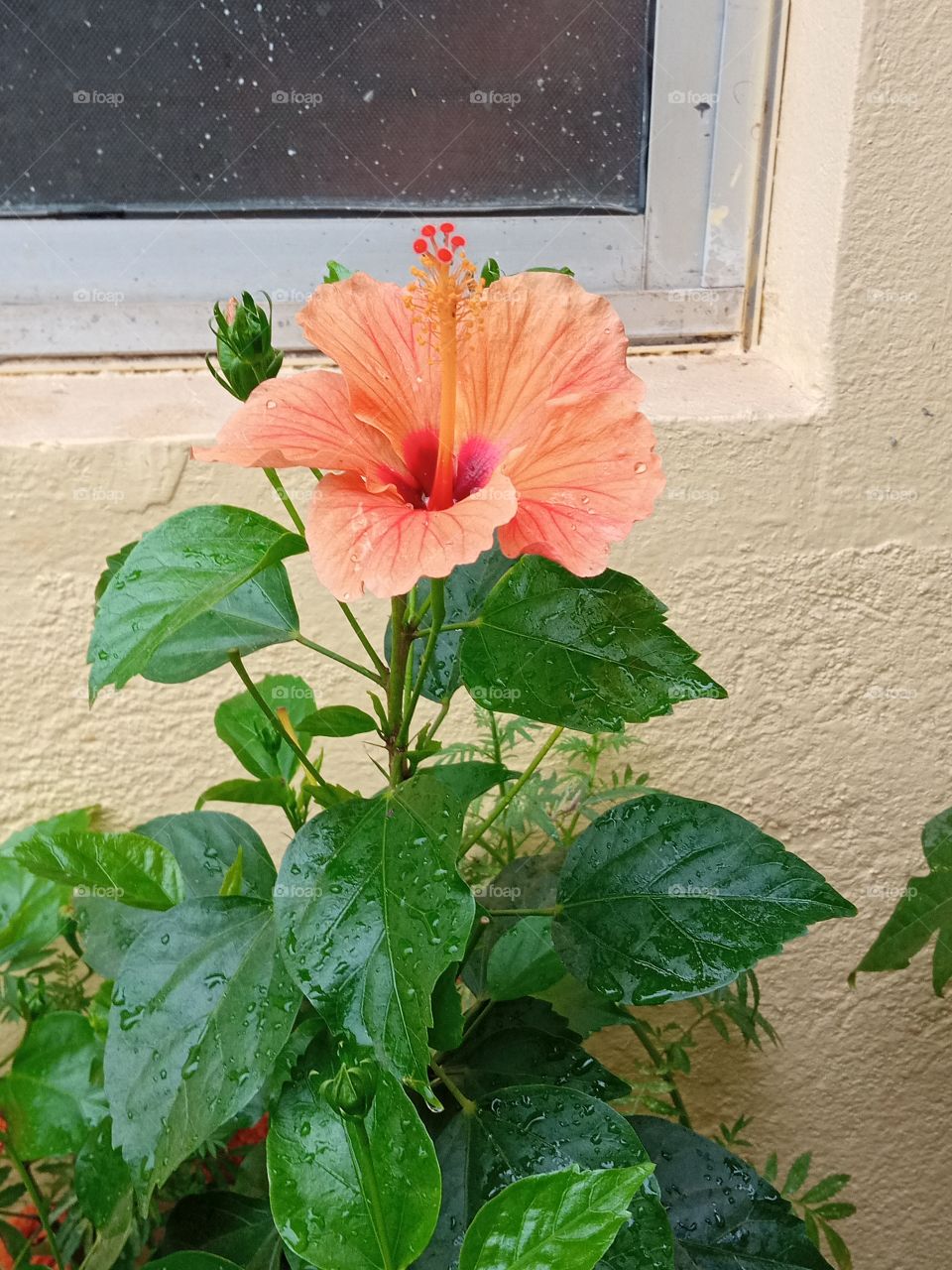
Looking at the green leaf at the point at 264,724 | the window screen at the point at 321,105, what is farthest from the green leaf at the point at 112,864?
the window screen at the point at 321,105

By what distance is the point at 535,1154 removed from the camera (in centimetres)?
57

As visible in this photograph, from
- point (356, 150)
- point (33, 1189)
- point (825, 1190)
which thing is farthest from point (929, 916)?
point (356, 150)

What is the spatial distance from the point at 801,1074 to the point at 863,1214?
176mm

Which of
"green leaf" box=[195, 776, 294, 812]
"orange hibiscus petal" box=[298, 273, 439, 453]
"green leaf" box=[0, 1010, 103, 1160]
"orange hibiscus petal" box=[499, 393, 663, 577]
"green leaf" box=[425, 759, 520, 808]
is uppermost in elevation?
"orange hibiscus petal" box=[298, 273, 439, 453]

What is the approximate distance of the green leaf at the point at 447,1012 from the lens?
56cm

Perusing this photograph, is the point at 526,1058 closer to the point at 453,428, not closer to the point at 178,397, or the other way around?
the point at 453,428

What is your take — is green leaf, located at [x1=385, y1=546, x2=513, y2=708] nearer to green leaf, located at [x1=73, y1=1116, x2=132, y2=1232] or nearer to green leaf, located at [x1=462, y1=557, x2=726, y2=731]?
green leaf, located at [x1=462, y1=557, x2=726, y2=731]

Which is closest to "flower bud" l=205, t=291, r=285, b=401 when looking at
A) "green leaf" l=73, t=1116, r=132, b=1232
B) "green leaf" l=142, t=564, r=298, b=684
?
"green leaf" l=142, t=564, r=298, b=684

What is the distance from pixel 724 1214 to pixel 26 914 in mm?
542

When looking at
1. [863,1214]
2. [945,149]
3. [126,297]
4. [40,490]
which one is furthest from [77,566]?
[863,1214]

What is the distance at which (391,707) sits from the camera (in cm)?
57

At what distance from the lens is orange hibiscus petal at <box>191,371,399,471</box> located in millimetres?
470

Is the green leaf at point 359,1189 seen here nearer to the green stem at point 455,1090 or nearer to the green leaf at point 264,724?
the green stem at point 455,1090

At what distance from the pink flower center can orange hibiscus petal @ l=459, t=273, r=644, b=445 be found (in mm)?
22
